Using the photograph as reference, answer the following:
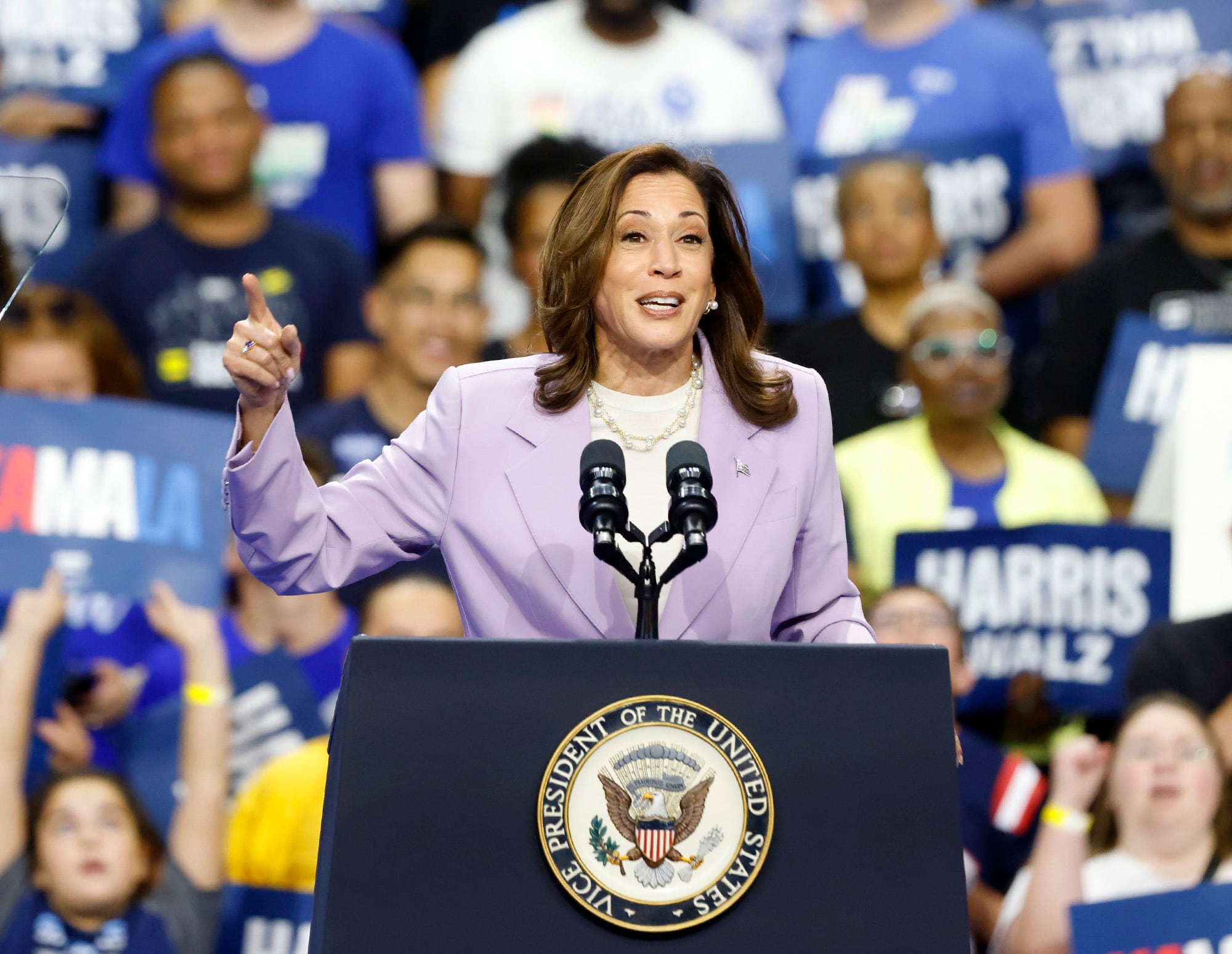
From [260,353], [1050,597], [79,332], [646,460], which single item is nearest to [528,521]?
[646,460]

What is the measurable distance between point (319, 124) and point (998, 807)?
2.98m

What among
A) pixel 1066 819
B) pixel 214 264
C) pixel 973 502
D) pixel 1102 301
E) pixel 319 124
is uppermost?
pixel 319 124

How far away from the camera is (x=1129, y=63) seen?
6.30 m

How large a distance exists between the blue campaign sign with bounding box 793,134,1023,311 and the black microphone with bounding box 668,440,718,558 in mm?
3747

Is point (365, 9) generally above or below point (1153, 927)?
above

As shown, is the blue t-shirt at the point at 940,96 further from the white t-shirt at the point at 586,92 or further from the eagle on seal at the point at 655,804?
the eagle on seal at the point at 655,804

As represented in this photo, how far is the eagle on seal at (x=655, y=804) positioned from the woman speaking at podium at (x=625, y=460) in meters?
0.31

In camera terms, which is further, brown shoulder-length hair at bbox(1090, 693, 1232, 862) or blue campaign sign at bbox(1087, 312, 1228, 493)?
blue campaign sign at bbox(1087, 312, 1228, 493)

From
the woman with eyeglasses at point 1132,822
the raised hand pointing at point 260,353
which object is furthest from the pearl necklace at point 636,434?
the woman with eyeglasses at point 1132,822

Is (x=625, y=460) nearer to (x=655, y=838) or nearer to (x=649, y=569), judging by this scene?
(x=649, y=569)

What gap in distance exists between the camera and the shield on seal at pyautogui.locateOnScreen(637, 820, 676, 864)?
6.06 feet

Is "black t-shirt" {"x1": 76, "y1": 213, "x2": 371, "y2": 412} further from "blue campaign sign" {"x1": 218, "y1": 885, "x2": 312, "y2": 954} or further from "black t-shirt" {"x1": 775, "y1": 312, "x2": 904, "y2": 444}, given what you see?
"blue campaign sign" {"x1": 218, "y1": 885, "x2": 312, "y2": 954}

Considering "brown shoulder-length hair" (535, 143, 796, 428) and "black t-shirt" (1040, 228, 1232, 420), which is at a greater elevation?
"black t-shirt" (1040, 228, 1232, 420)

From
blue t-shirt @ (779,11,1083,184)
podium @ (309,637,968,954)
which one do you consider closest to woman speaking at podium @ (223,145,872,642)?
podium @ (309,637,968,954)
